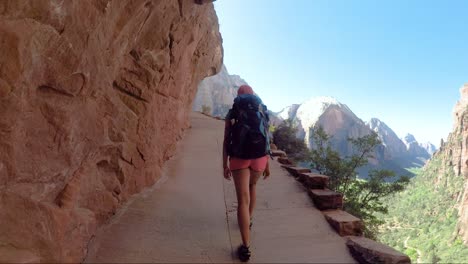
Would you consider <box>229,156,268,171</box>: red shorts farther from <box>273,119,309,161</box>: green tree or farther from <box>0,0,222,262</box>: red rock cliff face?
<box>273,119,309,161</box>: green tree

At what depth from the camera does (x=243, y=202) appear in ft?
9.57

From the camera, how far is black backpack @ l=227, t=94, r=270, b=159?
2980mm

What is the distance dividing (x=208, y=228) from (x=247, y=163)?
108cm

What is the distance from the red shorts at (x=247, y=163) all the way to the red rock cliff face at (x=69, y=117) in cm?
149

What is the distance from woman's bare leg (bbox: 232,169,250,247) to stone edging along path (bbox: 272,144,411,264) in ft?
3.92

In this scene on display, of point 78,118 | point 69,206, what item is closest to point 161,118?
point 78,118

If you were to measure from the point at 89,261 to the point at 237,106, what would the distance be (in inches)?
77.8

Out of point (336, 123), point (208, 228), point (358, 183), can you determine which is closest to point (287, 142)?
point (358, 183)

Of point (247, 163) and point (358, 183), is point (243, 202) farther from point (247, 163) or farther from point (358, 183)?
point (358, 183)

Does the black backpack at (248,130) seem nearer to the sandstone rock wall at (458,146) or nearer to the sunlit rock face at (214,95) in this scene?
the sunlit rock face at (214,95)

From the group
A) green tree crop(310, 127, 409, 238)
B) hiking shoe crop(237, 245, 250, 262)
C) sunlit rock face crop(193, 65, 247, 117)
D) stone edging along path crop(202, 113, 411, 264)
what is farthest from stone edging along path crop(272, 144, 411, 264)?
sunlit rock face crop(193, 65, 247, 117)

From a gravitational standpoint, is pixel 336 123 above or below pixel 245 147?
above

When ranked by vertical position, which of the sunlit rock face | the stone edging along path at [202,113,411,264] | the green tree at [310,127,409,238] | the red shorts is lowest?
the green tree at [310,127,409,238]

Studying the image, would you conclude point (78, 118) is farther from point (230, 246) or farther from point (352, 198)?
point (352, 198)
